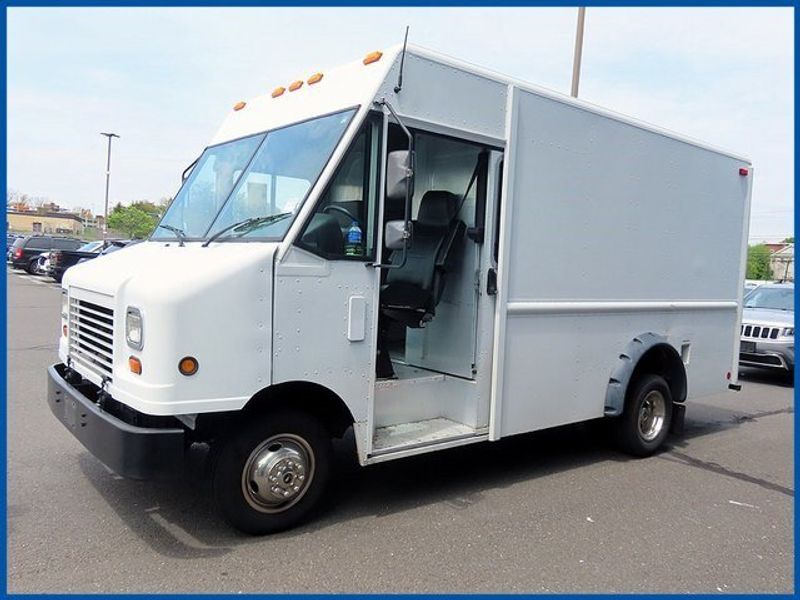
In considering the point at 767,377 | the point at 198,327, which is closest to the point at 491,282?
the point at 198,327

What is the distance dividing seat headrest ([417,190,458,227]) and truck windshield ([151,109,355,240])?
1.26 m

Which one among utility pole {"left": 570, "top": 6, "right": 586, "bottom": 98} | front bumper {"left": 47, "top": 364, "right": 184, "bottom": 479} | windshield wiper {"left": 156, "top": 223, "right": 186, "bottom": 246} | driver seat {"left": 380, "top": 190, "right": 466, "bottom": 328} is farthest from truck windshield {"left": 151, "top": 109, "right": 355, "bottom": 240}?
utility pole {"left": 570, "top": 6, "right": 586, "bottom": 98}

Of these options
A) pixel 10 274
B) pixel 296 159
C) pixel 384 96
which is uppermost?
pixel 384 96

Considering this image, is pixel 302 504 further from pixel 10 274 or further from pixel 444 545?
pixel 10 274

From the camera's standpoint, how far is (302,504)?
13.6ft

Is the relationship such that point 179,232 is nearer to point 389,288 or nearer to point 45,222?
point 389,288

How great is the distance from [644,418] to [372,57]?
13.5ft

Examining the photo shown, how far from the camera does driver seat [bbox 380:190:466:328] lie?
505 centimetres

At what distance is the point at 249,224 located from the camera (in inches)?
165

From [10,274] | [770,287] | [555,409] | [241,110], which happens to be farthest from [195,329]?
[10,274]

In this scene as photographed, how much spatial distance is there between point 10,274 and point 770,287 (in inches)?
1172

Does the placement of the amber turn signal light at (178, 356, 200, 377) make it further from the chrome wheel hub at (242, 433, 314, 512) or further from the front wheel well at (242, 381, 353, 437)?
the chrome wheel hub at (242, 433, 314, 512)

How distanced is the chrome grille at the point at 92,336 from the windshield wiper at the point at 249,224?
759 millimetres

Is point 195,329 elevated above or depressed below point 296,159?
below
